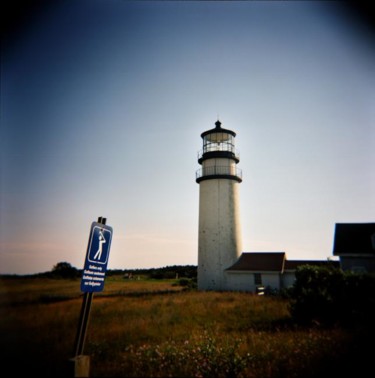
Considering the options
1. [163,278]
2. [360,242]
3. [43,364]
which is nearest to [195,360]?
[43,364]

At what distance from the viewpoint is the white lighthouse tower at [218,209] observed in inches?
891

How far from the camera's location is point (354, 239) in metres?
11.3

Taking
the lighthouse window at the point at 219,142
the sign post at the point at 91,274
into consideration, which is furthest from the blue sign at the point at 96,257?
the lighthouse window at the point at 219,142

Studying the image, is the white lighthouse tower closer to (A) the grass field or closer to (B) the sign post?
(A) the grass field

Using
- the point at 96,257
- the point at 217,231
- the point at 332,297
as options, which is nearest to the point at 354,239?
the point at 332,297

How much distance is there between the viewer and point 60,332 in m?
6.50

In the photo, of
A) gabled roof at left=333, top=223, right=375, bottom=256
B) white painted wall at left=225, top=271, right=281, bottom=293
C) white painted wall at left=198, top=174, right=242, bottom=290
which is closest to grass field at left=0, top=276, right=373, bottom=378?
gabled roof at left=333, top=223, right=375, bottom=256

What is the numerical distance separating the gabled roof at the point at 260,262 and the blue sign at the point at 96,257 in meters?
19.9

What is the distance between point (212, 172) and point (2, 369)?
2041 cm

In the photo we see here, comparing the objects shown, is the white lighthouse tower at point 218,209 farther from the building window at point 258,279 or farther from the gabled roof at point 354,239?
the gabled roof at point 354,239

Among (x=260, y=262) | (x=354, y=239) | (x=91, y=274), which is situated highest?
(x=354, y=239)

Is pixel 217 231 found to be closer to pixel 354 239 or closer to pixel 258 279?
pixel 258 279

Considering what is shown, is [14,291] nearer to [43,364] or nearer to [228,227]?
[43,364]

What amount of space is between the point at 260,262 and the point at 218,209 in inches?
224
